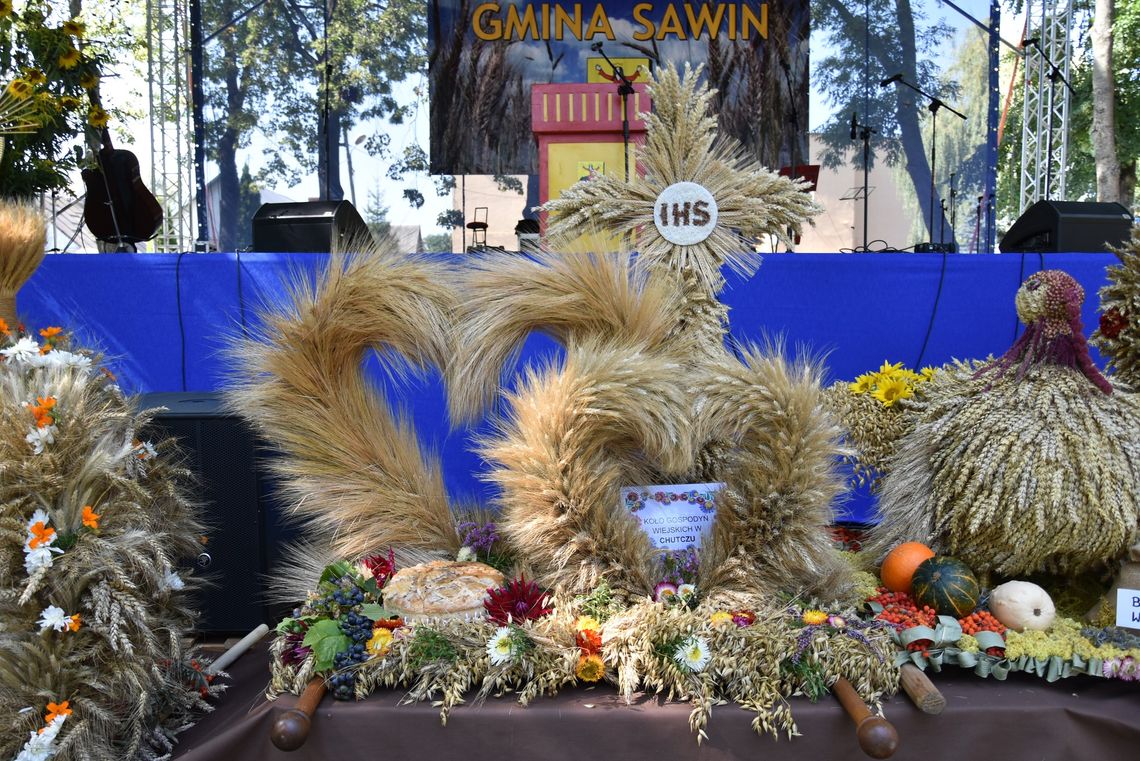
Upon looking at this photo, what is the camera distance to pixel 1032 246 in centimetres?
377

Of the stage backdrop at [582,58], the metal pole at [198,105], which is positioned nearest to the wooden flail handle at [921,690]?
the stage backdrop at [582,58]

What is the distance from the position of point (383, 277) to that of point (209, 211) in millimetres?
7519

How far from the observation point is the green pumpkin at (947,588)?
165 centimetres

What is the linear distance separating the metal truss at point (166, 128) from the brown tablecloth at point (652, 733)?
6730 millimetres

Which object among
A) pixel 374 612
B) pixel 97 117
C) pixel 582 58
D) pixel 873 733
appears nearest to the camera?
pixel 873 733

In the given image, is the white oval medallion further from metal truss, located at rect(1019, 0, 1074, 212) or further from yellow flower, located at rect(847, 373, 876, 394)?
metal truss, located at rect(1019, 0, 1074, 212)

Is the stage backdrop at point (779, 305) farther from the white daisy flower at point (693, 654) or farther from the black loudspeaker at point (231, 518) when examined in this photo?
the white daisy flower at point (693, 654)

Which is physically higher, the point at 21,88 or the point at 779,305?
the point at 21,88

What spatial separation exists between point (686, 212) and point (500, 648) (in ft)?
3.41

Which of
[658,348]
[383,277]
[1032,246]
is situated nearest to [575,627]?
[658,348]

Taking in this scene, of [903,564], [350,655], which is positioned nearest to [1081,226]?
[903,564]

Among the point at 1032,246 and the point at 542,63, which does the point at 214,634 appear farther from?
the point at 542,63

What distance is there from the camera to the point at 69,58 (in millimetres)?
4816

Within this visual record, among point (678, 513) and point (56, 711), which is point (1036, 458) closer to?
point (678, 513)
